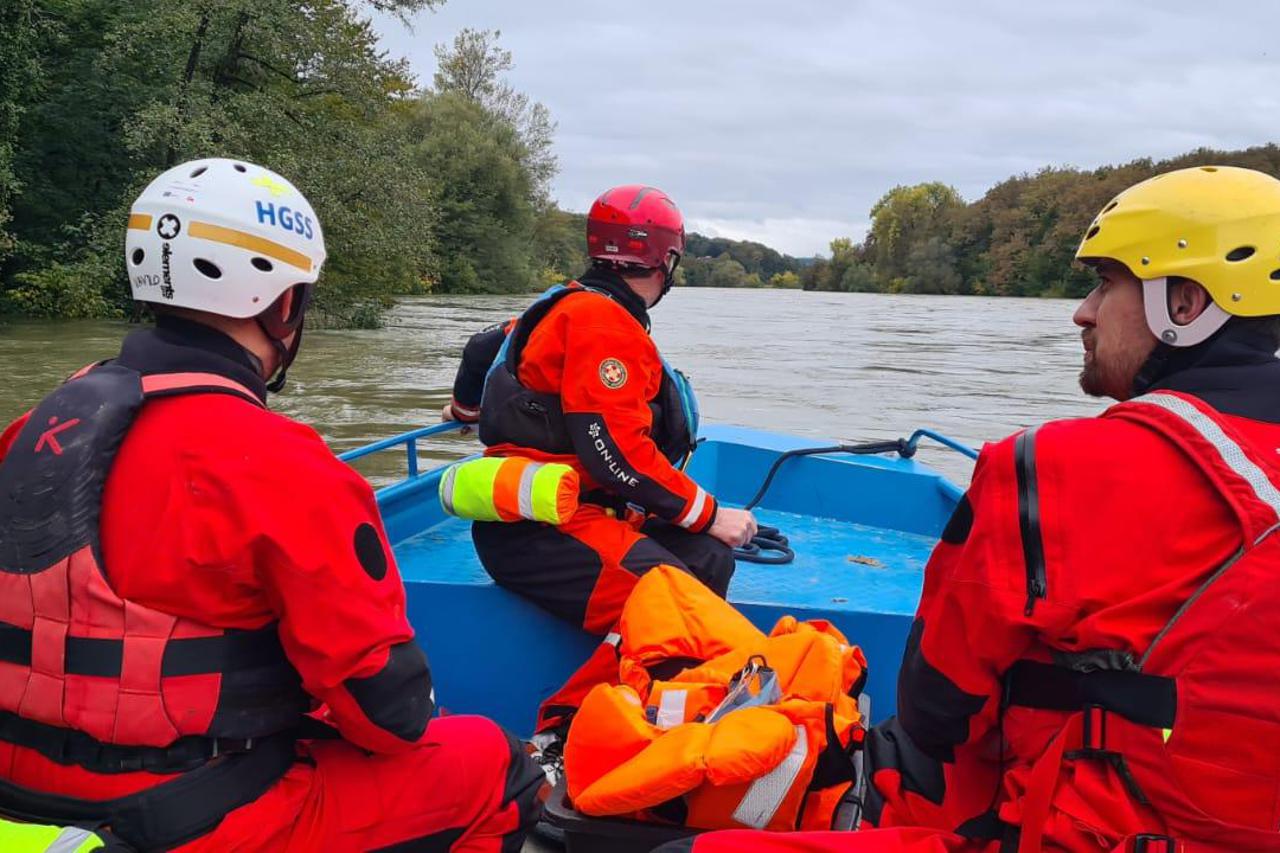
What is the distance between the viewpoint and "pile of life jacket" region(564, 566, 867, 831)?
208cm

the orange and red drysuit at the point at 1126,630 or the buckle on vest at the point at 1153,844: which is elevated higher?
the orange and red drysuit at the point at 1126,630

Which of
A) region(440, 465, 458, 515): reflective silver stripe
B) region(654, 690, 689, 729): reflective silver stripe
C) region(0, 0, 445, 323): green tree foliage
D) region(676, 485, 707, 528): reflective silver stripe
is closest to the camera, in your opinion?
region(654, 690, 689, 729): reflective silver stripe

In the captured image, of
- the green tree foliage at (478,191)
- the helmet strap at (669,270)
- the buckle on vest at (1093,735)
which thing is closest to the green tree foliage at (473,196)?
the green tree foliage at (478,191)

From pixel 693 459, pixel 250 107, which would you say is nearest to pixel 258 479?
pixel 693 459

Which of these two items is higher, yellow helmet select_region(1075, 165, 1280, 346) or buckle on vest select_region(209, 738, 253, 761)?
yellow helmet select_region(1075, 165, 1280, 346)

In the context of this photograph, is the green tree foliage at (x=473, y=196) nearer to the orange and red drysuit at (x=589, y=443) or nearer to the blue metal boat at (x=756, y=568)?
the blue metal boat at (x=756, y=568)

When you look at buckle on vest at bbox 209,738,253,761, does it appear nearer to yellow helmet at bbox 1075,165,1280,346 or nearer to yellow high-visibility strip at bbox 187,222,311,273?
yellow high-visibility strip at bbox 187,222,311,273

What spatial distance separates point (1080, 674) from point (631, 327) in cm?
193

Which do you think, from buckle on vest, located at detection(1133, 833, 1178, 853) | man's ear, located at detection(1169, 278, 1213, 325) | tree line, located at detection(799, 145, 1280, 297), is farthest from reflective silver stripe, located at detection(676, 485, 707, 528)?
tree line, located at detection(799, 145, 1280, 297)

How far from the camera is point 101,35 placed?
1967 cm

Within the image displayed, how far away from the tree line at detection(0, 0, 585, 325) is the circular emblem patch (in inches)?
595

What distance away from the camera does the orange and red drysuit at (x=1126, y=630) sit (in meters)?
1.39

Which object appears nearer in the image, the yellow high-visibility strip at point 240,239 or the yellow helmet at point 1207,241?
the yellow helmet at point 1207,241

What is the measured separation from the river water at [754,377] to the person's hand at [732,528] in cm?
710
